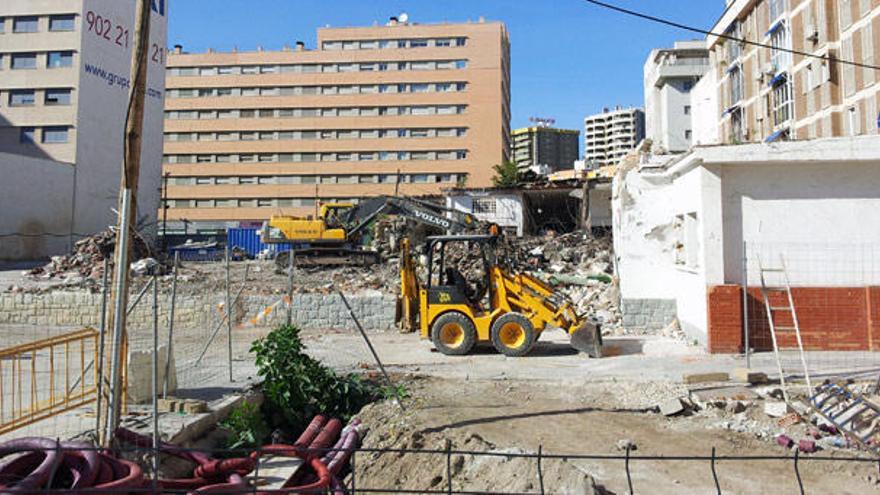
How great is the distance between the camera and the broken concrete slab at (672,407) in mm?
7438

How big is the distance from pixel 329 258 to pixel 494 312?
15172 mm

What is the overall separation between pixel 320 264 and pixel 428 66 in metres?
47.0

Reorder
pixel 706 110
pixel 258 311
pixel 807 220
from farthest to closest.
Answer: pixel 706 110 < pixel 258 311 < pixel 807 220

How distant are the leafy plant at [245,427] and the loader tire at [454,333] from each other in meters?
4.66

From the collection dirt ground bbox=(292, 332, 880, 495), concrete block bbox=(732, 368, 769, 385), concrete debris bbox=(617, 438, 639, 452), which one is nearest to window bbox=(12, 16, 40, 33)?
dirt ground bbox=(292, 332, 880, 495)

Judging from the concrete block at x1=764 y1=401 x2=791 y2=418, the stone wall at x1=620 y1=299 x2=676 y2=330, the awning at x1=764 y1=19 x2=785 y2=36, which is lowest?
the concrete block at x1=764 y1=401 x2=791 y2=418

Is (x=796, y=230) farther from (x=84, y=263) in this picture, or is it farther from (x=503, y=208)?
(x=84, y=263)

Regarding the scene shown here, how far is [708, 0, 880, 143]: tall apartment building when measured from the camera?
27750mm

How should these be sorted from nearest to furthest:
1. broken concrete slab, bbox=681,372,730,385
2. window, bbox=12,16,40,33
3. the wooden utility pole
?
1. the wooden utility pole
2. broken concrete slab, bbox=681,372,730,385
3. window, bbox=12,16,40,33

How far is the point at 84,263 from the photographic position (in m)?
26.6

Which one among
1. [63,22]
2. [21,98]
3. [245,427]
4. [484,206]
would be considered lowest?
[245,427]

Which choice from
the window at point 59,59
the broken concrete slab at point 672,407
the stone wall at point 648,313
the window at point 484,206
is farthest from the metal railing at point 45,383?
the window at point 59,59

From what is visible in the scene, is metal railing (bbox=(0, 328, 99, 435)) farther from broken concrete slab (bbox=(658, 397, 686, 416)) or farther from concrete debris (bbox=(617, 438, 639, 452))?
broken concrete slab (bbox=(658, 397, 686, 416))

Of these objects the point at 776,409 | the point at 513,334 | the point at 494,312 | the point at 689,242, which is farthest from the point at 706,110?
the point at 776,409
